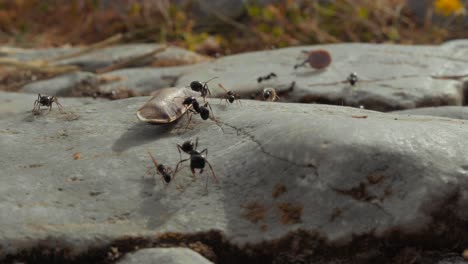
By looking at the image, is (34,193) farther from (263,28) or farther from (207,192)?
(263,28)

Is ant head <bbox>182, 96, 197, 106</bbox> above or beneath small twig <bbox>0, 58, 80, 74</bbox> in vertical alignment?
above

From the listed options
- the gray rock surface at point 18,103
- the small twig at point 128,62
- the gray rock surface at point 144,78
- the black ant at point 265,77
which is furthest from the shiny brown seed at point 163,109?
the small twig at point 128,62

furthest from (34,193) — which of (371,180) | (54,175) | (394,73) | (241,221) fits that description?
(394,73)

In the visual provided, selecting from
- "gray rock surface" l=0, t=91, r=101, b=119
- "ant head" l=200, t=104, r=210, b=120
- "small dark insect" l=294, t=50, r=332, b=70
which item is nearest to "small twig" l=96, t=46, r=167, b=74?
"gray rock surface" l=0, t=91, r=101, b=119

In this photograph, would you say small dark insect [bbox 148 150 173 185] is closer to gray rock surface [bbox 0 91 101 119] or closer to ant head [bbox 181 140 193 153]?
ant head [bbox 181 140 193 153]

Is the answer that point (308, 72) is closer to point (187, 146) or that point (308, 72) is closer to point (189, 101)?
point (189, 101)
